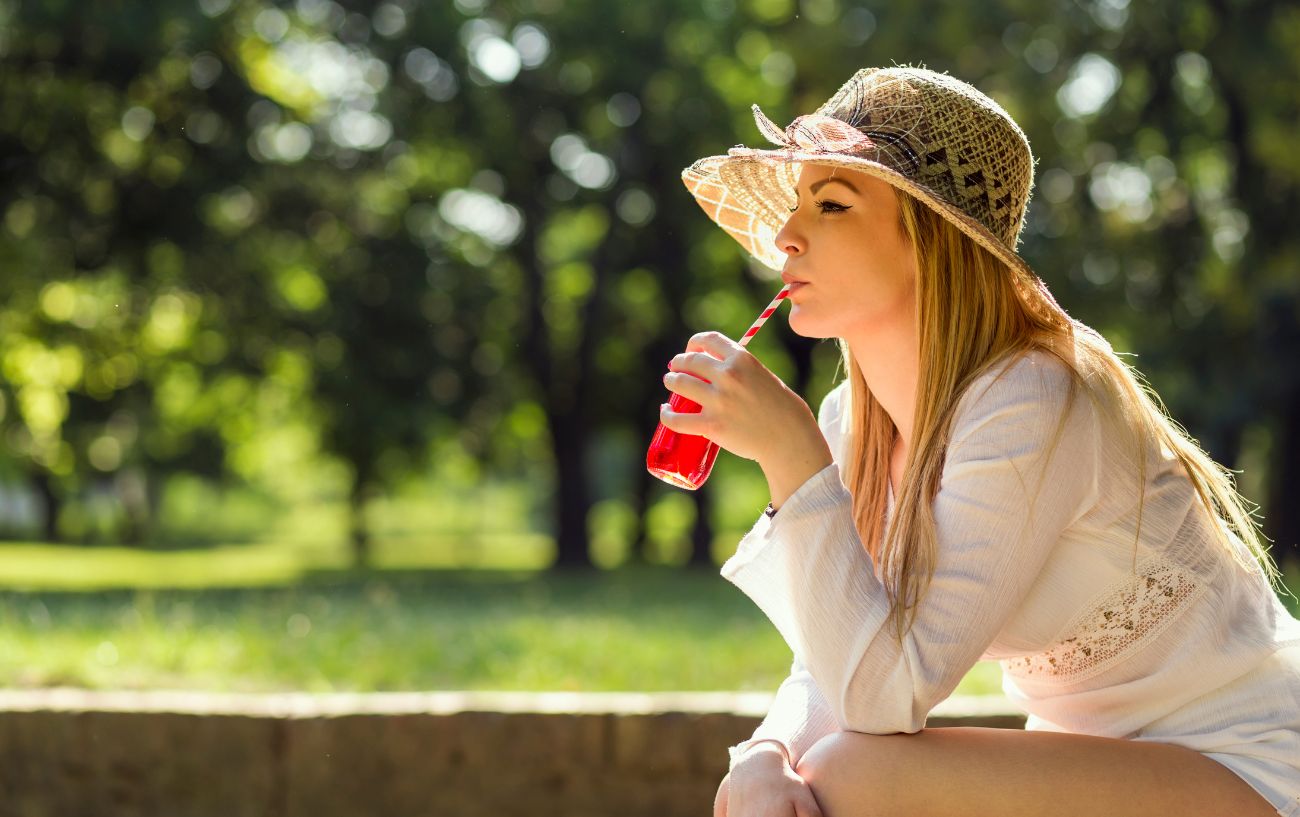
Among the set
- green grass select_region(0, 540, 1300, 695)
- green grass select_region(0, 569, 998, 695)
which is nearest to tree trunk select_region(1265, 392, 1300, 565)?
green grass select_region(0, 540, 1300, 695)

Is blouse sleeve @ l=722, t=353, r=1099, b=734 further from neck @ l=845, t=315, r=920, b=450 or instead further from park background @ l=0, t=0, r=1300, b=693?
park background @ l=0, t=0, r=1300, b=693

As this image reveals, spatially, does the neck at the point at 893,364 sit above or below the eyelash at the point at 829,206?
below

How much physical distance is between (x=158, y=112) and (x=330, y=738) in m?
13.1

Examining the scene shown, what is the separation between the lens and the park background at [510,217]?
1302 cm

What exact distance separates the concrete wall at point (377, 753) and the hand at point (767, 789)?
1.27 meters

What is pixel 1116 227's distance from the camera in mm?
14953

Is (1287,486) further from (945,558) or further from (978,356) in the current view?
(945,558)

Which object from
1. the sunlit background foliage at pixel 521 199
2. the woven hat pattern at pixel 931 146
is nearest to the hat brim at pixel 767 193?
the woven hat pattern at pixel 931 146

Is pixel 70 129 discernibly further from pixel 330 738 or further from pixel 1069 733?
pixel 1069 733

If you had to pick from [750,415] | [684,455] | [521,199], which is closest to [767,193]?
[684,455]

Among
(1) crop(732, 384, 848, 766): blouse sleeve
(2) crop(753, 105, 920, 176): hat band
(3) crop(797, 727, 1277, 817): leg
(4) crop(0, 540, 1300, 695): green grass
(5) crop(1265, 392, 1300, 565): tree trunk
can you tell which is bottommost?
(5) crop(1265, 392, 1300, 565): tree trunk

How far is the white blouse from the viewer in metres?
1.67

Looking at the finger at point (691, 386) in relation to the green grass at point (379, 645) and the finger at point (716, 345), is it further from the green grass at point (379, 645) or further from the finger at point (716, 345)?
the green grass at point (379, 645)

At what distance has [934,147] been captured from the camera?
188cm
